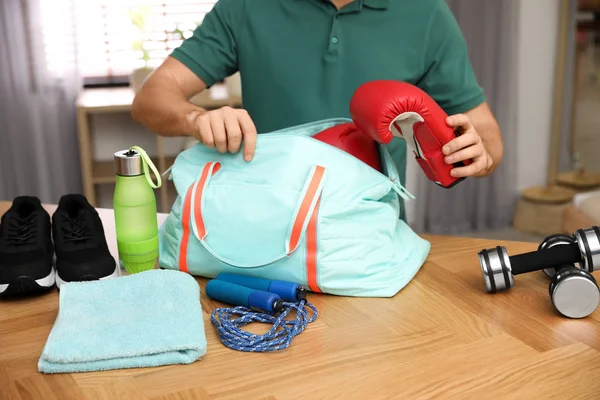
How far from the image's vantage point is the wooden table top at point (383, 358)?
2.47 feet

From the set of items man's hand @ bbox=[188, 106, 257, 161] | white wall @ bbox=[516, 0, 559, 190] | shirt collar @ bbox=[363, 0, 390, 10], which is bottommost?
white wall @ bbox=[516, 0, 559, 190]

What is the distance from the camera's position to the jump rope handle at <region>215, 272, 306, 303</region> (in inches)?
37.3

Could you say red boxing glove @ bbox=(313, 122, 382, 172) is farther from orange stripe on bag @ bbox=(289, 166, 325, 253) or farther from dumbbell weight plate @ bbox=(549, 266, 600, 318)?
dumbbell weight plate @ bbox=(549, 266, 600, 318)

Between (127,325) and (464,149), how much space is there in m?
0.55

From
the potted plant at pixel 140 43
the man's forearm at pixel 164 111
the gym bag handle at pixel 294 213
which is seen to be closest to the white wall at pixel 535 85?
the potted plant at pixel 140 43

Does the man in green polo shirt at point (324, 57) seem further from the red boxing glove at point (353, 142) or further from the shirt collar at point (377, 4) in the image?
the red boxing glove at point (353, 142)

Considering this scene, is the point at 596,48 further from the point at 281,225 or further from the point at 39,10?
the point at 281,225

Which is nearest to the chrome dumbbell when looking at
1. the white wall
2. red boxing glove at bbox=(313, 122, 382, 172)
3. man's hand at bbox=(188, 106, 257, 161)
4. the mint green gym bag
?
the mint green gym bag

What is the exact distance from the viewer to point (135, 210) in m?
1.03

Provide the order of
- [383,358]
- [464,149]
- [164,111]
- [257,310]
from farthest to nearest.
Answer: [164,111], [464,149], [257,310], [383,358]

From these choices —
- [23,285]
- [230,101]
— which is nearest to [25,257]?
[23,285]

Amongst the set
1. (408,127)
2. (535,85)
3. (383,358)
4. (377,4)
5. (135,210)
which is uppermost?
(377,4)

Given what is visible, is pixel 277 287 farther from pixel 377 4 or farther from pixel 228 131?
pixel 377 4

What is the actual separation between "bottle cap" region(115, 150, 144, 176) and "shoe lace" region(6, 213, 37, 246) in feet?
0.57
